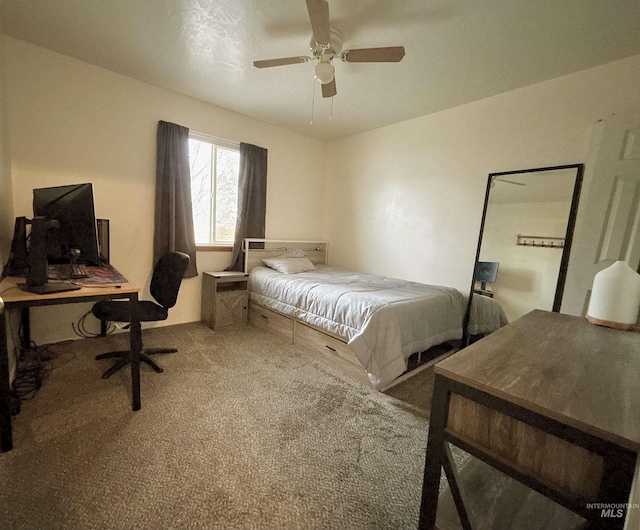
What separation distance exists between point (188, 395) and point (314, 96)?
2.97 metres

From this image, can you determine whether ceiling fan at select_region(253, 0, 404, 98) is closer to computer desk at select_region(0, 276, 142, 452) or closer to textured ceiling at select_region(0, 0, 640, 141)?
textured ceiling at select_region(0, 0, 640, 141)

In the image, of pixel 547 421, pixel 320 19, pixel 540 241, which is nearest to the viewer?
pixel 547 421

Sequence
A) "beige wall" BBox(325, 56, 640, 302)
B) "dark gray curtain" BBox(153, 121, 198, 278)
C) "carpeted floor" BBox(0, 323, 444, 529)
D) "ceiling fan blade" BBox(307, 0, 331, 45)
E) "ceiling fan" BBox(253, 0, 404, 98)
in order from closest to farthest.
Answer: "carpeted floor" BBox(0, 323, 444, 529), "ceiling fan blade" BBox(307, 0, 331, 45), "ceiling fan" BBox(253, 0, 404, 98), "beige wall" BBox(325, 56, 640, 302), "dark gray curtain" BBox(153, 121, 198, 278)

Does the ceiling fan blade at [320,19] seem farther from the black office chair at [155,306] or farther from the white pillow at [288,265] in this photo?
the white pillow at [288,265]

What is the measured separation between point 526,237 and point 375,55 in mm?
2033

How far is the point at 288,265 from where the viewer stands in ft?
11.4

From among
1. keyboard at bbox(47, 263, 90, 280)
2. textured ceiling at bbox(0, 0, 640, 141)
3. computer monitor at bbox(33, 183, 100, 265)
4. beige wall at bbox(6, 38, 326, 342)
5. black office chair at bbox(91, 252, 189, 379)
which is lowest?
black office chair at bbox(91, 252, 189, 379)

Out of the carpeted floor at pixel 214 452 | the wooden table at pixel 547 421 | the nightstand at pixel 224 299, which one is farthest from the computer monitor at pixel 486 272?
the nightstand at pixel 224 299

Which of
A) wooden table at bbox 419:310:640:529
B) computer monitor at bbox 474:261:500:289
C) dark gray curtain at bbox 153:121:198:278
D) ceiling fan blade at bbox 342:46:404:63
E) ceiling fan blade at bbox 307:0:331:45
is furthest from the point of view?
dark gray curtain at bbox 153:121:198:278

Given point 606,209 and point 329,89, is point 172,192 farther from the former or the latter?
point 606,209

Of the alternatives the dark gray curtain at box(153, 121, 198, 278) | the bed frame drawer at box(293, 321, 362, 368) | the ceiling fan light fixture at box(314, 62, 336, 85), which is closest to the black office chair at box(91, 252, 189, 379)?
the dark gray curtain at box(153, 121, 198, 278)

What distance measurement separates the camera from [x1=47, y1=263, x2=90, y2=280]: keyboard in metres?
1.73

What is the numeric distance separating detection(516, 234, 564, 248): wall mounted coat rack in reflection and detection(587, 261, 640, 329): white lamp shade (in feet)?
4.19

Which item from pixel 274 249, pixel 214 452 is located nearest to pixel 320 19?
pixel 214 452
